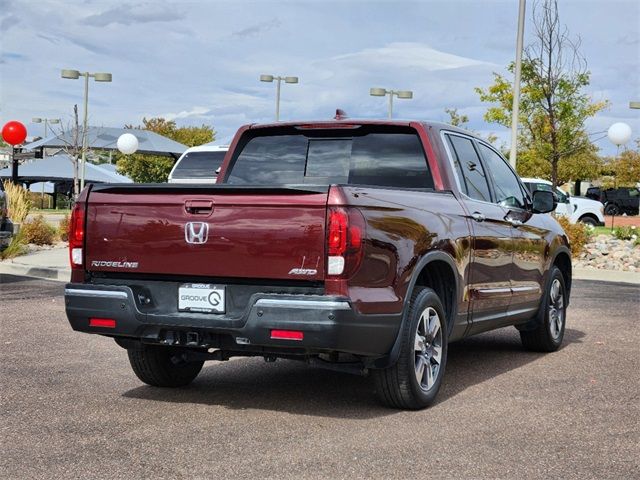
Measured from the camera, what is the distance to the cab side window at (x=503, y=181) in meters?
8.15

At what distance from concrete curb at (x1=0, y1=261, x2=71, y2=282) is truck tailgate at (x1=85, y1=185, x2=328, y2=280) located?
372 inches

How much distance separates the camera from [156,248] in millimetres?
6039

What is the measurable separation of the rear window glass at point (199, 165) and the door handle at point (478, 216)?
13036 millimetres

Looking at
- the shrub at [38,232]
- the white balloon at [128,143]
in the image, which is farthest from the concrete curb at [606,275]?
the white balloon at [128,143]

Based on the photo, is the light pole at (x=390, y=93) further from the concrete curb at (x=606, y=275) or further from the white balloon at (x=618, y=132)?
the concrete curb at (x=606, y=275)

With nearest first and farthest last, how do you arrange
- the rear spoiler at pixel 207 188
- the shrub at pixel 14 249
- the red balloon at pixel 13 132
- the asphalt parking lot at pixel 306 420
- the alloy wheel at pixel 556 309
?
→ 1. the asphalt parking lot at pixel 306 420
2. the rear spoiler at pixel 207 188
3. the alloy wheel at pixel 556 309
4. the shrub at pixel 14 249
5. the red balloon at pixel 13 132

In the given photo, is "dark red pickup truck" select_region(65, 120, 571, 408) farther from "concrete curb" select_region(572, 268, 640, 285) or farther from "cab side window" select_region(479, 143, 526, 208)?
"concrete curb" select_region(572, 268, 640, 285)

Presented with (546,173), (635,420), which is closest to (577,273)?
(635,420)

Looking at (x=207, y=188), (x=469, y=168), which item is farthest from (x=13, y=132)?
(x=207, y=188)

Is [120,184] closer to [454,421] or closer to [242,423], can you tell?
[242,423]

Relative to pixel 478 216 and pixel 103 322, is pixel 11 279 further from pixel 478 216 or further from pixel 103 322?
pixel 478 216

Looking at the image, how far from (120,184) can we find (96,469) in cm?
201

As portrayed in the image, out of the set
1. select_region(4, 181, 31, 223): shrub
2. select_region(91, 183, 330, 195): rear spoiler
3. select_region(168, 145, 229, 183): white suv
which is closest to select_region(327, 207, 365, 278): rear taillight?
select_region(91, 183, 330, 195): rear spoiler

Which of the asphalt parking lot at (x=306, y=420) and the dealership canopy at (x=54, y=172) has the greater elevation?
the dealership canopy at (x=54, y=172)
